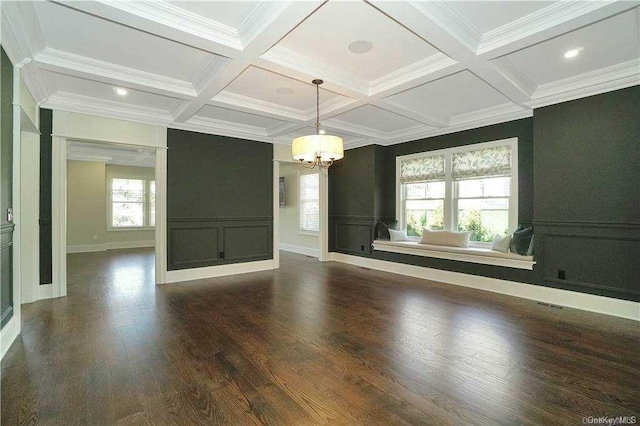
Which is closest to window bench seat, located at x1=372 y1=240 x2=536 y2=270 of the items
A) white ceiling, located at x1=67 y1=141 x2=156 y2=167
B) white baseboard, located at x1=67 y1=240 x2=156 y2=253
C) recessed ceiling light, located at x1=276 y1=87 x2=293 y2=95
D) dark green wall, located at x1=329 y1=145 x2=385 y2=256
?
dark green wall, located at x1=329 y1=145 x2=385 y2=256

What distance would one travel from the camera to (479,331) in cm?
314

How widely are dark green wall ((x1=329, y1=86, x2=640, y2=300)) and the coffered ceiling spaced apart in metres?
0.27

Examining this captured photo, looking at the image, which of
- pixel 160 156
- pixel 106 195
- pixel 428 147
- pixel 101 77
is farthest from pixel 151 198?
pixel 428 147

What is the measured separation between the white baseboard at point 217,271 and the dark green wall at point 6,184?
244cm

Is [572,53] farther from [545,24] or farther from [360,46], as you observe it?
[360,46]

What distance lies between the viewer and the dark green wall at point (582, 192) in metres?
3.56

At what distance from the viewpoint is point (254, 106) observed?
455 centimetres

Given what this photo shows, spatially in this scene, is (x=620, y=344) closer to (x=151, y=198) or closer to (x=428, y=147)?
(x=428, y=147)

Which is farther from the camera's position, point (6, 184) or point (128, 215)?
point (128, 215)

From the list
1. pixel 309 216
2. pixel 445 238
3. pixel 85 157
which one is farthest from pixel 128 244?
pixel 445 238

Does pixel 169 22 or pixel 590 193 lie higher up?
pixel 169 22

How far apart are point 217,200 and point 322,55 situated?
352 centimetres

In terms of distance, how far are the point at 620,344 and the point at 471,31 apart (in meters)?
3.12

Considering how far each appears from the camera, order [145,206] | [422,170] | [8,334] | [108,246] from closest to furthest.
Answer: [8,334] < [422,170] < [108,246] < [145,206]
